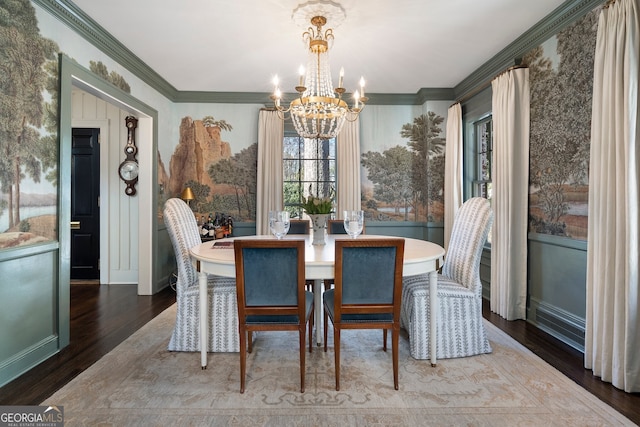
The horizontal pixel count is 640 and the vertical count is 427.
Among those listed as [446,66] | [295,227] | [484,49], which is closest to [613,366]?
[295,227]

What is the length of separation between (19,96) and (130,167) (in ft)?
8.02

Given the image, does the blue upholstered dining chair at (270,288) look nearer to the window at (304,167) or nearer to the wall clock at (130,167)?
the window at (304,167)

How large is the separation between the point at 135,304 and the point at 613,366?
4.33 metres

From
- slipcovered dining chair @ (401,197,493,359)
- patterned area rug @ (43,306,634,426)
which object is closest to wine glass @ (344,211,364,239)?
slipcovered dining chair @ (401,197,493,359)

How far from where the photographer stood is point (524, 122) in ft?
11.2

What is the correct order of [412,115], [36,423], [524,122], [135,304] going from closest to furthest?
1. [36,423]
2. [524,122]
3. [135,304]
4. [412,115]

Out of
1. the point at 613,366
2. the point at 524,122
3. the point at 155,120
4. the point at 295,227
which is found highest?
the point at 155,120

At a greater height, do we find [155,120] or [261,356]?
[155,120]

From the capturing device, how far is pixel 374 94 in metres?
5.07

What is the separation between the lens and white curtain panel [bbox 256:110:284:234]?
500cm

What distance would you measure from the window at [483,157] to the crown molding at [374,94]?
464 mm

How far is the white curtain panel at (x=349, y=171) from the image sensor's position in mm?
5031

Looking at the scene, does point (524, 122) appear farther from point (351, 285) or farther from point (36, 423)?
point (36, 423)

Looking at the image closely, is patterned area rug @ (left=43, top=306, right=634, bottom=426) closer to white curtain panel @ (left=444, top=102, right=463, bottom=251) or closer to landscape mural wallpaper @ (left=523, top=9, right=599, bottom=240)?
landscape mural wallpaper @ (left=523, top=9, right=599, bottom=240)
